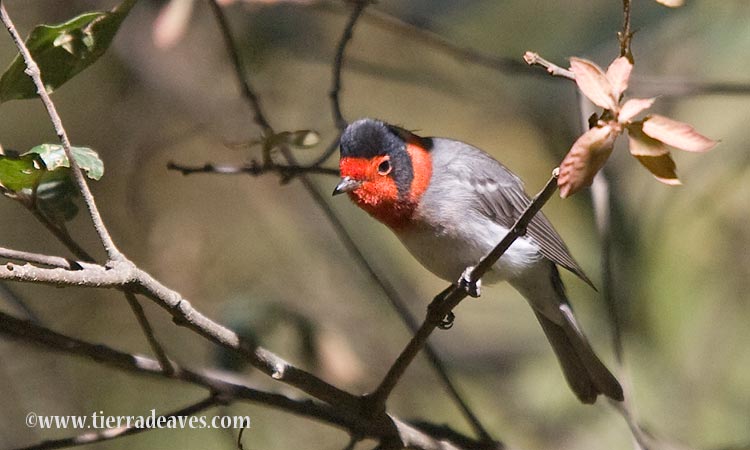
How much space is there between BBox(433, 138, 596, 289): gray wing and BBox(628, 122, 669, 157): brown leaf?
1.94m

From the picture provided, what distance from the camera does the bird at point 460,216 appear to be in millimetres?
3189

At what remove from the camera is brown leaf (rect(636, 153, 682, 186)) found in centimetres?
139

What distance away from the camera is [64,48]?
2197 millimetres

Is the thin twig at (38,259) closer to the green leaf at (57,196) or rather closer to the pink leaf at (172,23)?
the green leaf at (57,196)

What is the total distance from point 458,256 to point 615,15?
2336 millimetres

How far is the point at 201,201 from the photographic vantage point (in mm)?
5336

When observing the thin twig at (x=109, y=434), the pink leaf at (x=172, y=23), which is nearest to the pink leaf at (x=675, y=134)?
the thin twig at (x=109, y=434)

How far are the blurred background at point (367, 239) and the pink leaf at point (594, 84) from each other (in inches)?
116

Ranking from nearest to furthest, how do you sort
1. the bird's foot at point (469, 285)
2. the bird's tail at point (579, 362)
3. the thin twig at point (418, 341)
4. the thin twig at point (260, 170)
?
1. the thin twig at point (418, 341)
2. the bird's foot at point (469, 285)
3. the thin twig at point (260, 170)
4. the bird's tail at point (579, 362)

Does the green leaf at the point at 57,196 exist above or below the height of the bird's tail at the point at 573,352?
below

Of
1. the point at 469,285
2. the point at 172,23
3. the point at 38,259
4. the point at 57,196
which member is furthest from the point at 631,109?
the point at 172,23

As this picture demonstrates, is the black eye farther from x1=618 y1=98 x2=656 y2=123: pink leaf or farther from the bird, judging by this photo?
x1=618 y1=98 x2=656 y2=123: pink leaf

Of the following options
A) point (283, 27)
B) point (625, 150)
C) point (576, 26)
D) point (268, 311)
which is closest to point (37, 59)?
point (268, 311)

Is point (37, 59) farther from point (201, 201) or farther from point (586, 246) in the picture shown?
point (586, 246)
